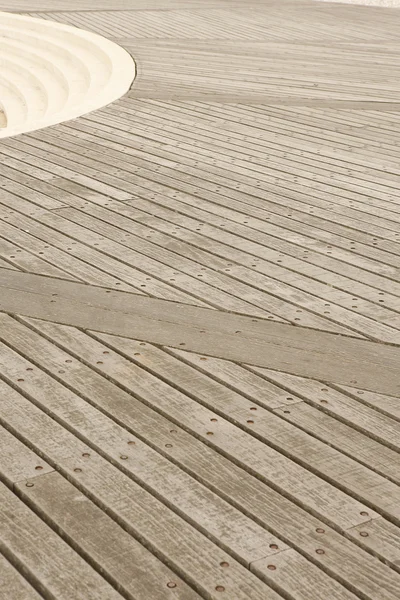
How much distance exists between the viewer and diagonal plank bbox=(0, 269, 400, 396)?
Answer: 11.9ft

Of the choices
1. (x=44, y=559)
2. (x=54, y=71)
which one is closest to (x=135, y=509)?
(x=44, y=559)

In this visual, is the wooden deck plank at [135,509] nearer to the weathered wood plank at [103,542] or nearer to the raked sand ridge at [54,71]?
the weathered wood plank at [103,542]

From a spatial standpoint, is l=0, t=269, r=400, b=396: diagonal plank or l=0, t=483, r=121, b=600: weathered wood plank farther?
l=0, t=269, r=400, b=396: diagonal plank

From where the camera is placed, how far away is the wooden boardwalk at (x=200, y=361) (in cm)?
261

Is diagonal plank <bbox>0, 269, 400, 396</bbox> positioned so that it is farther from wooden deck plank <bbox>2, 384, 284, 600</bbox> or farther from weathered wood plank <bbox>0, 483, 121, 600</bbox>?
weathered wood plank <bbox>0, 483, 121, 600</bbox>

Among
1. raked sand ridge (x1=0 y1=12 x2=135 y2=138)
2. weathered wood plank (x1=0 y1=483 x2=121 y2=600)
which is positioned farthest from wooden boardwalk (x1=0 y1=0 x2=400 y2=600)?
raked sand ridge (x1=0 y1=12 x2=135 y2=138)

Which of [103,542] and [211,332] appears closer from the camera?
[103,542]

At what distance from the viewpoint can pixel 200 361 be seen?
3672mm

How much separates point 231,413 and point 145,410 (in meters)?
0.28

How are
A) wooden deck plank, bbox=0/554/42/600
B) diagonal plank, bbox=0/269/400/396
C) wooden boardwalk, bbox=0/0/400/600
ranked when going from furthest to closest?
diagonal plank, bbox=0/269/400/396, wooden boardwalk, bbox=0/0/400/600, wooden deck plank, bbox=0/554/42/600

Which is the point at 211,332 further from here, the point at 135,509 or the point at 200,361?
the point at 135,509

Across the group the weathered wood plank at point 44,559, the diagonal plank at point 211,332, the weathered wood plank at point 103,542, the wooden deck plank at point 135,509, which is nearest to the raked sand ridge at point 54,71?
the diagonal plank at point 211,332

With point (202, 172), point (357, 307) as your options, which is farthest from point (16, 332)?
point (202, 172)

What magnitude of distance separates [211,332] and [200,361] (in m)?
0.25
